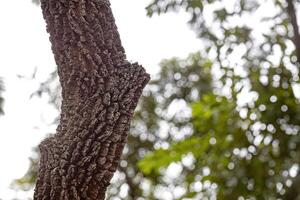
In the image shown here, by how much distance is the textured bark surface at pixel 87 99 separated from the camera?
167cm

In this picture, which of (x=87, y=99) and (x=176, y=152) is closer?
(x=87, y=99)

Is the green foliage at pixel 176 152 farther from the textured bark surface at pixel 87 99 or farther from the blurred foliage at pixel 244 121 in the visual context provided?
the textured bark surface at pixel 87 99

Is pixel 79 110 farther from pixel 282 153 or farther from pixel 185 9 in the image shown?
pixel 282 153

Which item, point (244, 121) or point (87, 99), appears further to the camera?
point (244, 121)

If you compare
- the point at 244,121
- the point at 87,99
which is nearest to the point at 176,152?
the point at 244,121

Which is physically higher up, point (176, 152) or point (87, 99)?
point (176, 152)

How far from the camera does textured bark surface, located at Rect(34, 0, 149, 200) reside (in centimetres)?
167

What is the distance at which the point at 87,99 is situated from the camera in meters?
1.73

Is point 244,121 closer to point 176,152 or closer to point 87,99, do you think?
point 176,152

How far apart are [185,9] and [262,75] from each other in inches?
38.1

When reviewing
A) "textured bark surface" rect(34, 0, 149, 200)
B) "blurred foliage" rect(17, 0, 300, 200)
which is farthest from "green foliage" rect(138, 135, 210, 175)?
"textured bark surface" rect(34, 0, 149, 200)

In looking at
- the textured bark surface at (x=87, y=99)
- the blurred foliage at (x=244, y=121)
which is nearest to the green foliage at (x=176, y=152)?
the blurred foliage at (x=244, y=121)

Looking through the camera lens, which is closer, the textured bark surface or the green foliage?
the textured bark surface

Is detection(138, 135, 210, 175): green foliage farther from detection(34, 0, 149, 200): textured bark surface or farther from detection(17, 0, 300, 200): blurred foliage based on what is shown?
detection(34, 0, 149, 200): textured bark surface
